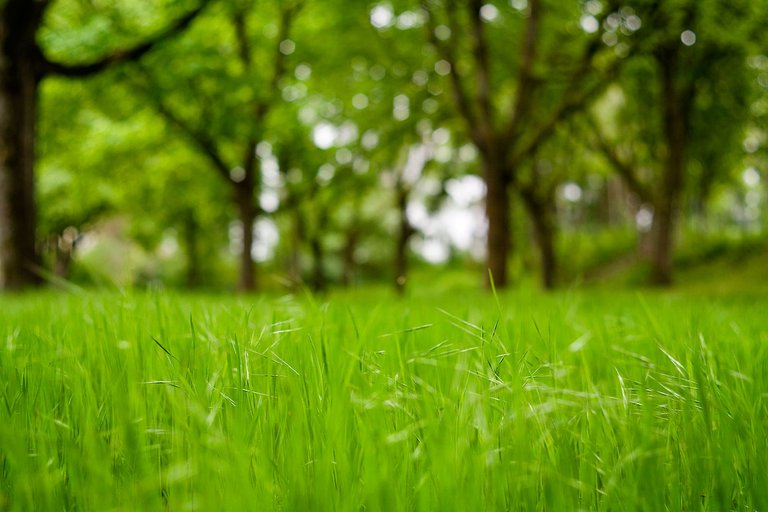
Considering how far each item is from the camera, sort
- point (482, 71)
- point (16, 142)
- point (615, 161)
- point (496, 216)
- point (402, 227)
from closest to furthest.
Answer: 1. point (16, 142)
2. point (482, 71)
3. point (496, 216)
4. point (615, 161)
5. point (402, 227)

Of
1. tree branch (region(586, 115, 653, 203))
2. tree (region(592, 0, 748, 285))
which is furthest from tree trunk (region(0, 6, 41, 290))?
tree branch (region(586, 115, 653, 203))

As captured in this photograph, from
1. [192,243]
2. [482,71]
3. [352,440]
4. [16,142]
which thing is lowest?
[352,440]

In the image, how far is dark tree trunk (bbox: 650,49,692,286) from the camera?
13828 millimetres

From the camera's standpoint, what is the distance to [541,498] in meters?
0.90

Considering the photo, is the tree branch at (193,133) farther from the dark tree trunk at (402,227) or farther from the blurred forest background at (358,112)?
the dark tree trunk at (402,227)

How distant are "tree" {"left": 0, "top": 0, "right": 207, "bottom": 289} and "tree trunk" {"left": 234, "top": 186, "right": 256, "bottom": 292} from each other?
6239 mm

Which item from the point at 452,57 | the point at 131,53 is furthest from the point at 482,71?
the point at 131,53

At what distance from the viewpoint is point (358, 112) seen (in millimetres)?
16609

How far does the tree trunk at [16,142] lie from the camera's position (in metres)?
8.36

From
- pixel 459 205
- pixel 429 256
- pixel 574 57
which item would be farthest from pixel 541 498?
pixel 429 256

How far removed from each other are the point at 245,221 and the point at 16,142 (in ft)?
22.0

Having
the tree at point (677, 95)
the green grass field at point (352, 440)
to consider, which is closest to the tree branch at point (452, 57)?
the tree at point (677, 95)

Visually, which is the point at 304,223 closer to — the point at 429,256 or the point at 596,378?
the point at 429,256

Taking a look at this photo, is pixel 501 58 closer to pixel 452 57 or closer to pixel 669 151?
pixel 452 57
